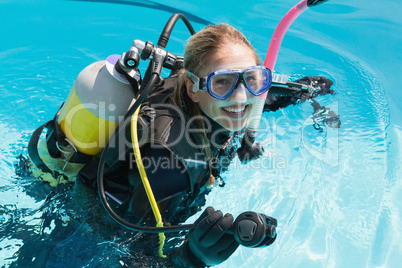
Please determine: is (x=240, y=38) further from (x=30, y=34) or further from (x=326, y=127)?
(x=30, y=34)

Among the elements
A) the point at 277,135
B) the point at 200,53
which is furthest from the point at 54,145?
the point at 277,135

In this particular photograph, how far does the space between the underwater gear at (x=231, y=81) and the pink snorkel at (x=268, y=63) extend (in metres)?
0.38

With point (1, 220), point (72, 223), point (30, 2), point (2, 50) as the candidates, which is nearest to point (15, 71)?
point (2, 50)

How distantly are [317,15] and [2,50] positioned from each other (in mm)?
3580

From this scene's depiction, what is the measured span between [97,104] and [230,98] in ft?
2.00

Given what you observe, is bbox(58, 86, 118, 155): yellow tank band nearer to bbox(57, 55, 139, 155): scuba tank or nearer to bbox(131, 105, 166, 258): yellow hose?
bbox(57, 55, 139, 155): scuba tank

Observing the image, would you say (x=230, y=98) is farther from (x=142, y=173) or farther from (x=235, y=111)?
(x=142, y=173)

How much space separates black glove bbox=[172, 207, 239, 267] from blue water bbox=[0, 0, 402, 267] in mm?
417

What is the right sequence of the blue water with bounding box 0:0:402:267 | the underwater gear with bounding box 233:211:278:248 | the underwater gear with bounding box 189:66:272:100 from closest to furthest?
the underwater gear with bounding box 233:211:278:248 → the underwater gear with bounding box 189:66:272:100 → the blue water with bounding box 0:0:402:267

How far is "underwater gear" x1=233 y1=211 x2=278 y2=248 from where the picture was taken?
1401mm

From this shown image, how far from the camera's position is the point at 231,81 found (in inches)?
68.7

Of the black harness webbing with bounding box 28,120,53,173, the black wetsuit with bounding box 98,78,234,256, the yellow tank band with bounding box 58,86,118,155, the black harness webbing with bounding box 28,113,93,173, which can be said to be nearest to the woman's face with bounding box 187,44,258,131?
the black wetsuit with bounding box 98,78,234,256

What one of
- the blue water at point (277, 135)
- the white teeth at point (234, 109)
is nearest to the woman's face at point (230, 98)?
the white teeth at point (234, 109)

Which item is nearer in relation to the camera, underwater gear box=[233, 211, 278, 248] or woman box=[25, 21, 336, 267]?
underwater gear box=[233, 211, 278, 248]
